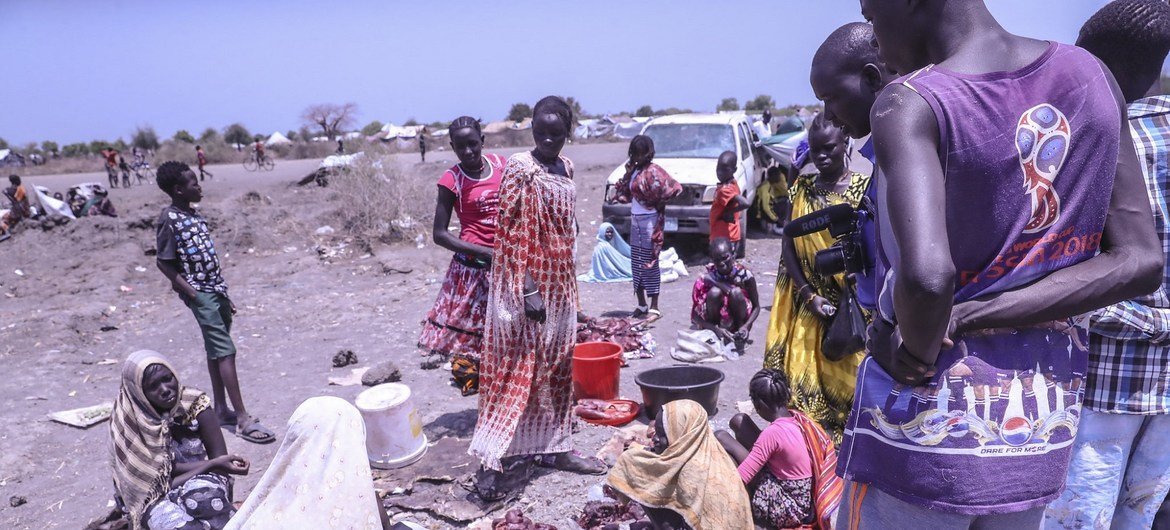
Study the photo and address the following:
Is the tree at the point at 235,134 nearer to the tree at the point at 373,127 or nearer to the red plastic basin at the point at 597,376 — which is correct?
the tree at the point at 373,127

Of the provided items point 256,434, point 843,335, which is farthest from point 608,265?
point 843,335

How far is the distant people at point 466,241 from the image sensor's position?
14.1 ft

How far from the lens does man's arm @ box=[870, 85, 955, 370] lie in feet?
3.45

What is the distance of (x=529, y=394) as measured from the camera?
3566mm

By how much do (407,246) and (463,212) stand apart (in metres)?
6.63

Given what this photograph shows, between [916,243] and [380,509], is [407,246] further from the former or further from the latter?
[916,243]

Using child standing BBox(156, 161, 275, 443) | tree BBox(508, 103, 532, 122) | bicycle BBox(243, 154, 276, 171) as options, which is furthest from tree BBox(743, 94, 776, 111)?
child standing BBox(156, 161, 275, 443)

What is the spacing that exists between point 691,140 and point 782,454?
25.4 ft

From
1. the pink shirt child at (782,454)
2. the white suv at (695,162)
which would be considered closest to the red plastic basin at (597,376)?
the pink shirt child at (782,454)

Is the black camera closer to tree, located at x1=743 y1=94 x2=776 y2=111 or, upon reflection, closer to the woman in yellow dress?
the woman in yellow dress

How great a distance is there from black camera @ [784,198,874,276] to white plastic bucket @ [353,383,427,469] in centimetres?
263

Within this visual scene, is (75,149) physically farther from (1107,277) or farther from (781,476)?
(1107,277)

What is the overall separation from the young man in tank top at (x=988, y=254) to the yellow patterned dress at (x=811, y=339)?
69.5 inches

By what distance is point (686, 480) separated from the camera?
2949 millimetres
